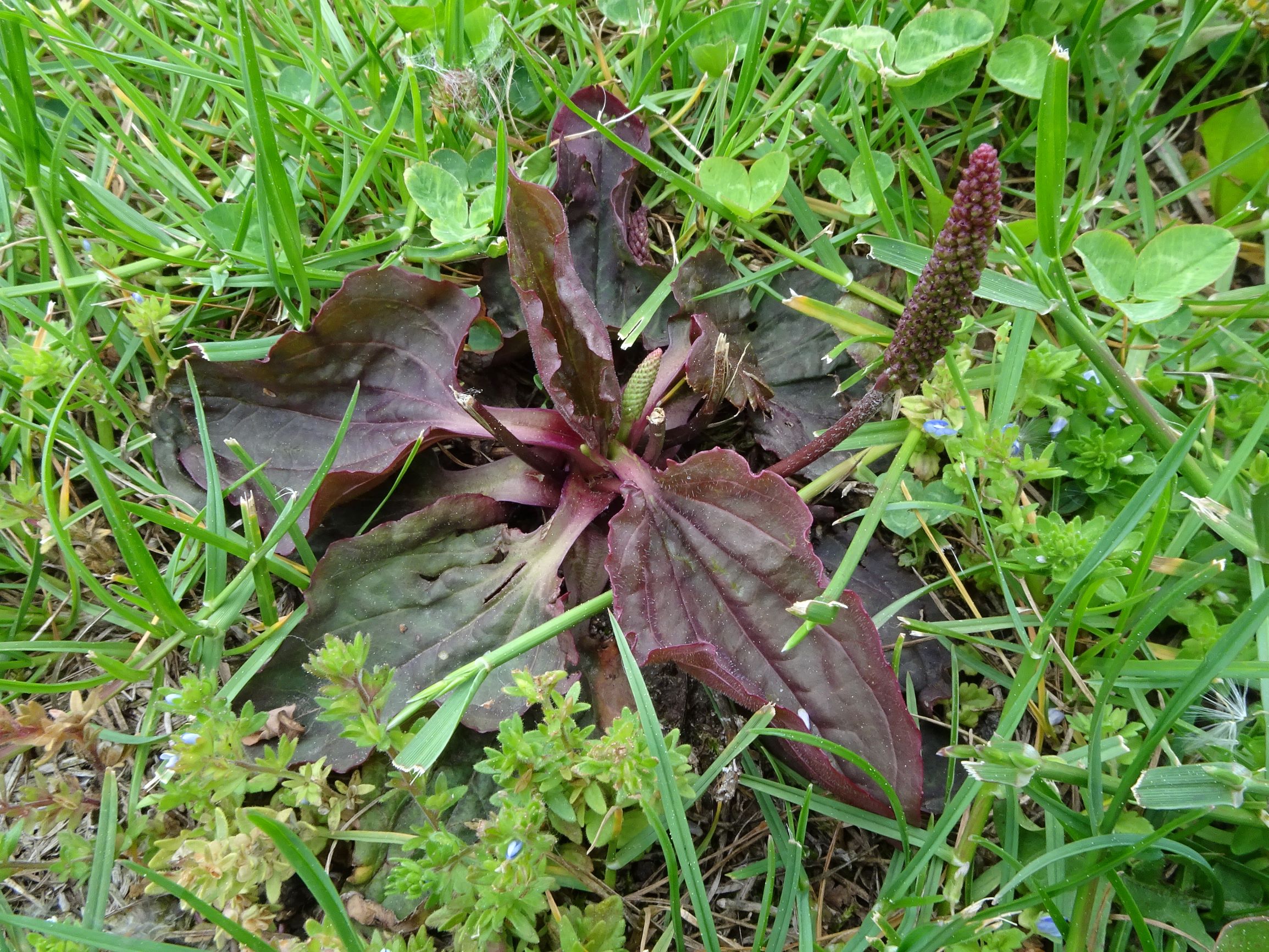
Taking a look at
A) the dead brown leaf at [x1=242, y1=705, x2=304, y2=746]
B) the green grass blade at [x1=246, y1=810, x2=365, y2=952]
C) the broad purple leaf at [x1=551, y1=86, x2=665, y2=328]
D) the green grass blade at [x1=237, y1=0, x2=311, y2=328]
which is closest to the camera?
the green grass blade at [x1=246, y1=810, x2=365, y2=952]

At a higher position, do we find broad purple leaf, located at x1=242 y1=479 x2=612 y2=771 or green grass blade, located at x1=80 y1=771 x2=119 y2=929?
broad purple leaf, located at x1=242 y1=479 x2=612 y2=771

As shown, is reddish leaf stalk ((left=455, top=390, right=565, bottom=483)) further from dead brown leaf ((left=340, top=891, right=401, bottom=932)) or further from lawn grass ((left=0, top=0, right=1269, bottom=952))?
dead brown leaf ((left=340, top=891, right=401, bottom=932))

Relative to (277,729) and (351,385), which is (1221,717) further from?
(351,385)

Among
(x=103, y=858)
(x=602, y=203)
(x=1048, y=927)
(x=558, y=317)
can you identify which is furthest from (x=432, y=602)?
(x=1048, y=927)

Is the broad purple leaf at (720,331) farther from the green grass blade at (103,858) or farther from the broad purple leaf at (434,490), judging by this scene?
the green grass blade at (103,858)

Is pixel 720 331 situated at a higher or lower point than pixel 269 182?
lower

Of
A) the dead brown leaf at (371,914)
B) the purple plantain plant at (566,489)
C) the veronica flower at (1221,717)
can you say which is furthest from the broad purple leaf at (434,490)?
the veronica flower at (1221,717)

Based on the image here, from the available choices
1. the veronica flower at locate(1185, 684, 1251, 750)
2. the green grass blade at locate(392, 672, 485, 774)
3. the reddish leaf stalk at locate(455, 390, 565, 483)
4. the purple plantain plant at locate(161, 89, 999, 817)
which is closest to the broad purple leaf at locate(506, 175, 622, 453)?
the purple plantain plant at locate(161, 89, 999, 817)
